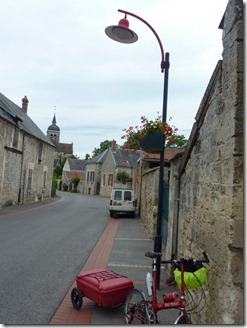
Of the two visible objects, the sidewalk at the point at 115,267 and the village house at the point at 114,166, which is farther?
the village house at the point at 114,166

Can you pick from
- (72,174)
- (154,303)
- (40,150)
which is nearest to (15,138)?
(40,150)

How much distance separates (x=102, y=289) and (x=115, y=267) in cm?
283

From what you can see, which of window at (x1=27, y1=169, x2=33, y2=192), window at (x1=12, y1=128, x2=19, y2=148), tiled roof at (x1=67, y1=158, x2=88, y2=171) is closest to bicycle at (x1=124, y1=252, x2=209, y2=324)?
window at (x1=12, y1=128, x2=19, y2=148)

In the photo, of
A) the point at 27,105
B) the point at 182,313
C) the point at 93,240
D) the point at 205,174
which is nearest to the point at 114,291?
the point at 182,313

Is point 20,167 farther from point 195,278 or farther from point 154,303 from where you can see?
point 195,278

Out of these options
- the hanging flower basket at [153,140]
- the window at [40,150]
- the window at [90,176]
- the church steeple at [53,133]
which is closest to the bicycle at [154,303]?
the hanging flower basket at [153,140]

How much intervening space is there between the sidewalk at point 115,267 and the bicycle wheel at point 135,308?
0.78ft

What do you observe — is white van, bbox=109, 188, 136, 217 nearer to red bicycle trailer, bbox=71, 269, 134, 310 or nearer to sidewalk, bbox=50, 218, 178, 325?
sidewalk, bbox=50, 218, 178, 325

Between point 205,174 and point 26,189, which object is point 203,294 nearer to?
point 205,174

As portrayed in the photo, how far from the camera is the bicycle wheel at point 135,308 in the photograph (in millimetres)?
3971

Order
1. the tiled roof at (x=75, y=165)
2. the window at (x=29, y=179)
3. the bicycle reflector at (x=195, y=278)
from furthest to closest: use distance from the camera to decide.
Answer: the tiled roof at (x=75, y=165)
the window at (x=29, y=179)
the bicycle reflector at (x=195, y=278)

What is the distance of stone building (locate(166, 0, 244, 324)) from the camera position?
289cm

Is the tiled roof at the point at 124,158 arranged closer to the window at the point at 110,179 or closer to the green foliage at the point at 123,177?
the green foliage at the point at 123,177

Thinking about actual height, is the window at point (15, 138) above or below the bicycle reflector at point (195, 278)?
above
